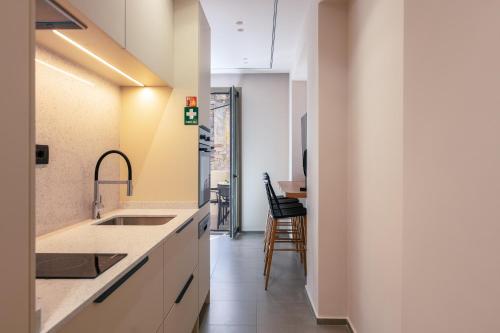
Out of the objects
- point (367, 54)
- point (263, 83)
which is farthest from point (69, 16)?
point (263, 83)

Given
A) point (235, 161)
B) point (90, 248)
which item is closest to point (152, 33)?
point (90, 248)

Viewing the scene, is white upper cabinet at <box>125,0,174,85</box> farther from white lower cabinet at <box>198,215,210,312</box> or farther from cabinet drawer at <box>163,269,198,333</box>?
cabinet drawer at <box>163,269,198,333</box>

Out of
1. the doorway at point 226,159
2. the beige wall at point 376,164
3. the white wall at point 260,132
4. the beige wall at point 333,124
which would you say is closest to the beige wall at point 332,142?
the beige wall at point 333,124

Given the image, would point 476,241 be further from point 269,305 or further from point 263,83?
point 263,83

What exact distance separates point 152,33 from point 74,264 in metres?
1.48

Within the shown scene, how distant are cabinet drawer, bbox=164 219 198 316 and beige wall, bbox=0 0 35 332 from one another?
0.96m

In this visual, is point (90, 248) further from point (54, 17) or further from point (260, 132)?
point (260, 132)

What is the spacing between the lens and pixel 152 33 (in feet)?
6.67

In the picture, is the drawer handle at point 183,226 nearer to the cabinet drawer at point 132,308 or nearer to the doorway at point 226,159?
the cabinet drawer at point 132,308

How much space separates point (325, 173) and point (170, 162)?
119cm

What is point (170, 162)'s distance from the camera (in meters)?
2.50

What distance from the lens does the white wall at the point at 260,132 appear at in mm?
5785

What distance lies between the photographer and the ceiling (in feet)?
10.5

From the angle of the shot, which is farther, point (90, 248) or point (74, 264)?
point (90, 248)
